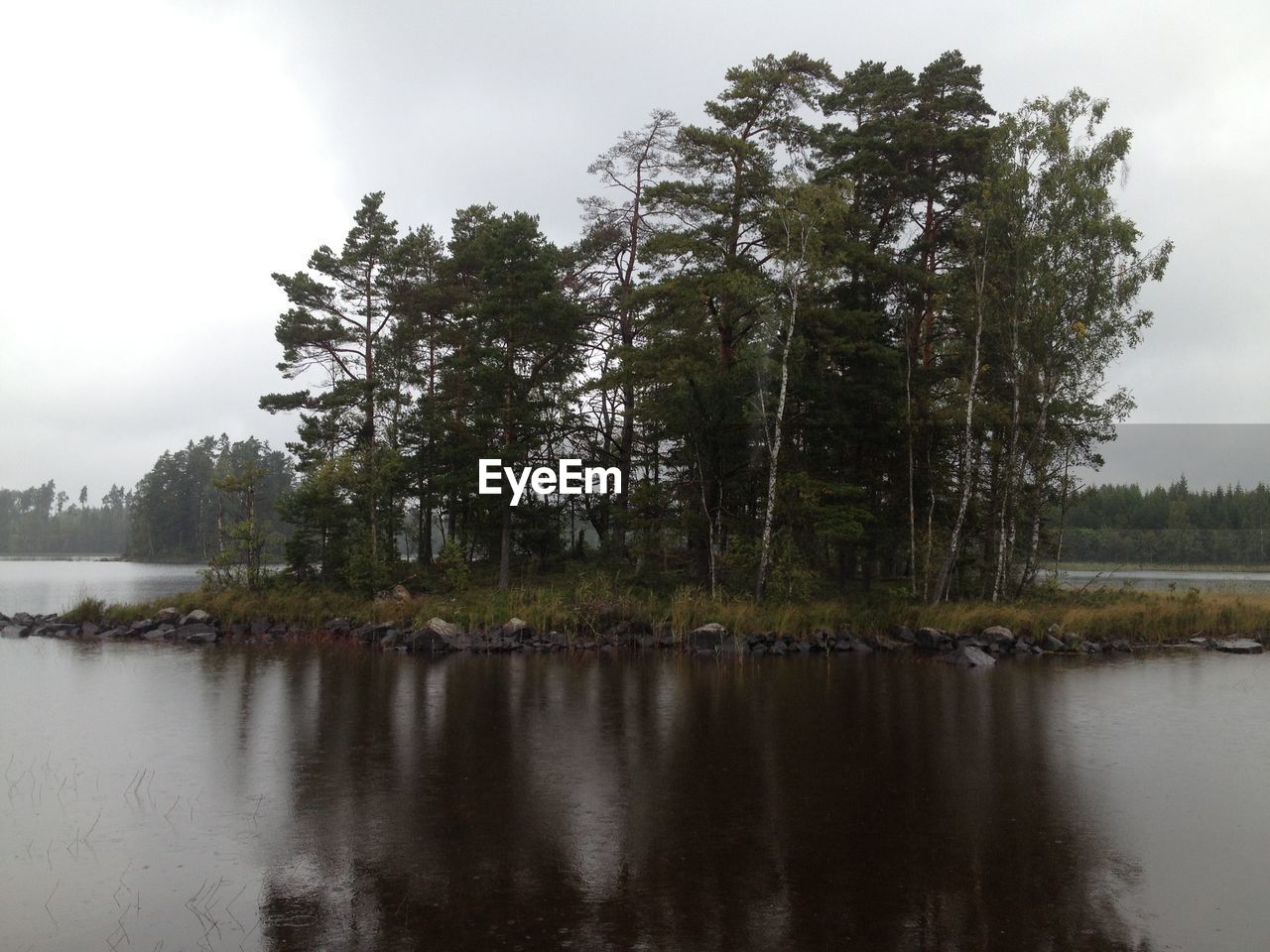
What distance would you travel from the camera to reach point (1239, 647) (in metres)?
20.7

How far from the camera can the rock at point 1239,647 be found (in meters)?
20.5

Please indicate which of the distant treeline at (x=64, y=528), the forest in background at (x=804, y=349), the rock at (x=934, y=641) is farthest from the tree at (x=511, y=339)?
the distant treeline at (x=64, y=528)

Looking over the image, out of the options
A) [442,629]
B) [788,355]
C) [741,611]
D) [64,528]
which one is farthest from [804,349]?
[64,528]

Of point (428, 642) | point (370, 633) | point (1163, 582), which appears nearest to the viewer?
point (428, 642)

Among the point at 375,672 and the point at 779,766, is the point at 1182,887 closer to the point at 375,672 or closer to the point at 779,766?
the point at 779,766

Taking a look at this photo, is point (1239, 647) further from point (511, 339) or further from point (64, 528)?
point (64, 528)

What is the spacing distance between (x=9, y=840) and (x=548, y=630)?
14721mm

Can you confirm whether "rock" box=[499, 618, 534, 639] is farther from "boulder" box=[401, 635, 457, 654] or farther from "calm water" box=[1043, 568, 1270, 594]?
"calm water" box=[1043, 568, 1270, 594]

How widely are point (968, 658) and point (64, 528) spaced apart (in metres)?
149

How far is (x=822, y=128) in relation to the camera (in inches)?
1045

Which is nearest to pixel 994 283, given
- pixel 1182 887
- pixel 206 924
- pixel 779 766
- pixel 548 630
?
pixel 548 630

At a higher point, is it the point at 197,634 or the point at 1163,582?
the point at 1163,582

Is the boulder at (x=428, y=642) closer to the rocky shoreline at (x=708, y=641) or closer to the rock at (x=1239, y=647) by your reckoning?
the rocky shoreline at (x=708, y=641)

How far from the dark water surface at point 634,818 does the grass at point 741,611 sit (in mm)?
6269
